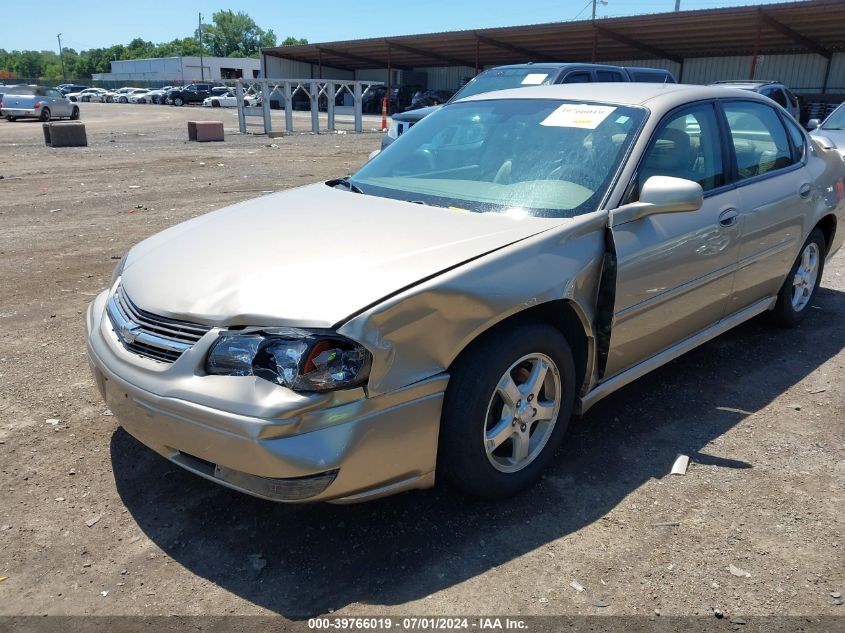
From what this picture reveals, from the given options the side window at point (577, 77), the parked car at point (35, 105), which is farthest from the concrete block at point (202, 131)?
the side window at point (577, 77)

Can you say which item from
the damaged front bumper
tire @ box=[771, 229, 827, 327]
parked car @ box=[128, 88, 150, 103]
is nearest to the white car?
parked car @ box=[128, 88, 150, 103]

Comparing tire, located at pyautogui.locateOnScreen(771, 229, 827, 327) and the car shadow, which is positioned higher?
tire, located at pyautogui.locateOnScreen(771, 229, 827, 327)

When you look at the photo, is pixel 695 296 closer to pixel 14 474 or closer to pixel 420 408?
pixel 420 408

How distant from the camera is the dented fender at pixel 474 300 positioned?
230 centimetres

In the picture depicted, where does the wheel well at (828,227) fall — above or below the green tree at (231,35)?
below

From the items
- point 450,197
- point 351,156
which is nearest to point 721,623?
point 450,197

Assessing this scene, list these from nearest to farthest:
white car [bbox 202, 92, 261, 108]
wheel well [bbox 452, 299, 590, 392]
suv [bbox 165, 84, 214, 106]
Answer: wheel well [bbox 452, 299, 590, 392] < white car [bbox 202, 92, 261, 108] < suv [bbox 165, 84, 214, 106]

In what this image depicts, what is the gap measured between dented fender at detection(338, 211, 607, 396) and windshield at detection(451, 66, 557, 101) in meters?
8.16

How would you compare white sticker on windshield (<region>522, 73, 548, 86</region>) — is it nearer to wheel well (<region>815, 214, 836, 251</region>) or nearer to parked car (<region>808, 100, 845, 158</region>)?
parked car (<region>808, 100, 845, 158</region>)

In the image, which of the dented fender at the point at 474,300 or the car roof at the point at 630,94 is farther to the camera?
the car roof at the point at 630,94

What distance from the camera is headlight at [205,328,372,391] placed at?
7.38 ft

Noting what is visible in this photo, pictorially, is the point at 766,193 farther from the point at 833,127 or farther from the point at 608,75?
the point at 608,75

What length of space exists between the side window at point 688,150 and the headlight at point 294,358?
176 cm

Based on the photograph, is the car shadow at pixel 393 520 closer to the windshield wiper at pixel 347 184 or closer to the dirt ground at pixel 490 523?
the dirt ground at pixel 490 523
